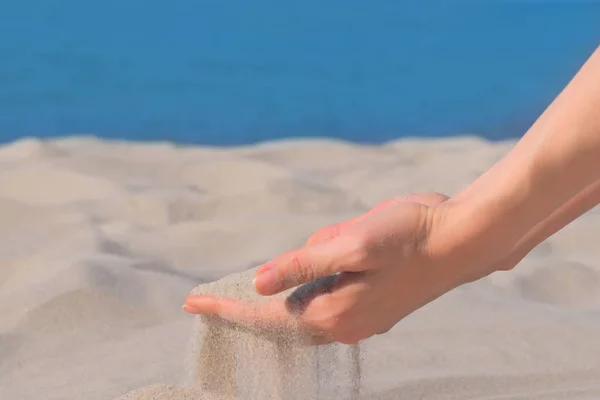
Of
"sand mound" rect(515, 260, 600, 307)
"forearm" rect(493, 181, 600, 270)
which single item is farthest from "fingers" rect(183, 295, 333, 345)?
"sand mound" rect(515, 260, 600, 307)

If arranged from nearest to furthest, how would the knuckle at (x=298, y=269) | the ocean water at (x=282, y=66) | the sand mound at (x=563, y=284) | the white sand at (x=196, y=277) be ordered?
the knuckle at (x=298, y=269)
the white sand at (x=196, y=277)
the sand mound at (x=563, y=284)
the ocean water at (x=282, y=66)

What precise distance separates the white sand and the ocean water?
111 cm

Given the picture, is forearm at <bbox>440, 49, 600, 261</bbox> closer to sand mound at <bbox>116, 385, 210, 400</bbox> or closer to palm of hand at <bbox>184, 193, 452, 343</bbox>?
palm of hand at <bbox>184, 193, 452, 343</bbox>

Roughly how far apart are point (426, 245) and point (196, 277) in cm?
85

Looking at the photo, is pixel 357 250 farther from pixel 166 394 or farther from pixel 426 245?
pixel 166 394

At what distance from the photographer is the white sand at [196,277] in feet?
4.30

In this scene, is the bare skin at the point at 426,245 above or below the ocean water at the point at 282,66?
below

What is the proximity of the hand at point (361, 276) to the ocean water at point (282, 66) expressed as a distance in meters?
2.81

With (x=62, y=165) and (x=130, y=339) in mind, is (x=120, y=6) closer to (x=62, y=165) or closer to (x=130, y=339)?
(x=62, y=165)

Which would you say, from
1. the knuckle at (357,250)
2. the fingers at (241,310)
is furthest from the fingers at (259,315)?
the knuckle at (357,250)

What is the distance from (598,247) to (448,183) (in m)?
0.54

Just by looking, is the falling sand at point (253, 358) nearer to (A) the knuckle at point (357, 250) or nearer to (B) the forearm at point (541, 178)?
(A) the knuckle at point (357, 250)

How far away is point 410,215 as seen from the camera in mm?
938

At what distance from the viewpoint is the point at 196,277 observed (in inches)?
67.2
